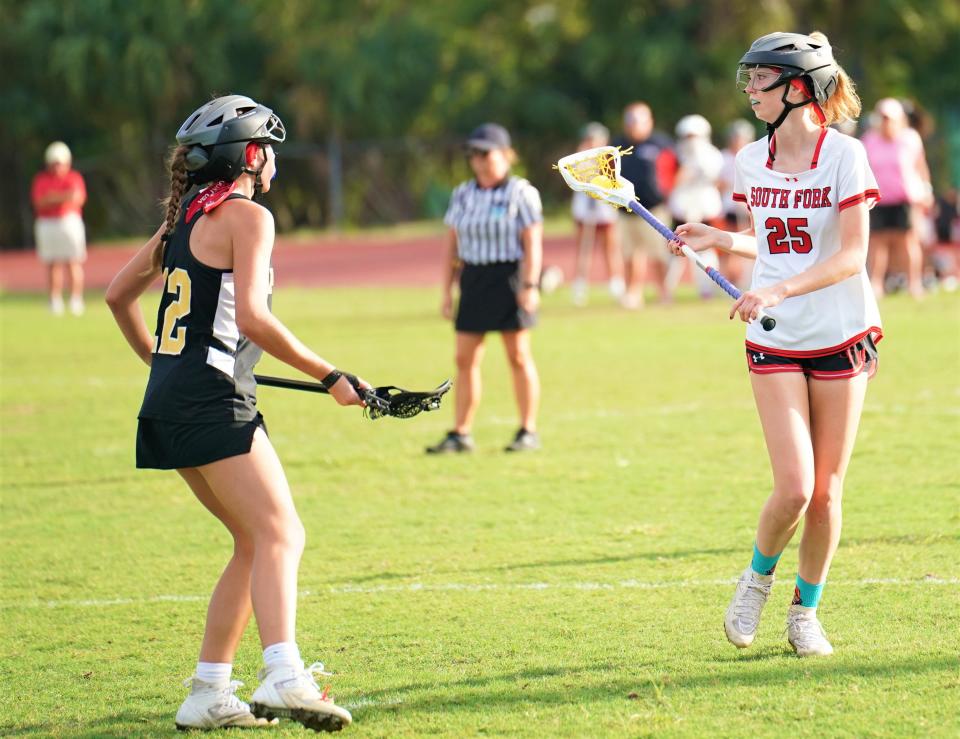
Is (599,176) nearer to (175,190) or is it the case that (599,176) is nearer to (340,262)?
(175,190)

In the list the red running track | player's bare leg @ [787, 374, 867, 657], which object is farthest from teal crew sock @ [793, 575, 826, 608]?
the red running track

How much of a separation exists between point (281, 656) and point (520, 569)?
99.5 inches

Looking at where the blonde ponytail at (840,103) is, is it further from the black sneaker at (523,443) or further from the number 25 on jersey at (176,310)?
the black sneaker at (523,443)

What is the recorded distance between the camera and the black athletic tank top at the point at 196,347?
4.79 metres

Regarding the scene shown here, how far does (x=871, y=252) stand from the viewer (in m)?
19.0

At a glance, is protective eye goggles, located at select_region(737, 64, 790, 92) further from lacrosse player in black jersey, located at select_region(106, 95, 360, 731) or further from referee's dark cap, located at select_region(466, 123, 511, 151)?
referee's dark cap, located at select_region(466, 123, 511, 151)

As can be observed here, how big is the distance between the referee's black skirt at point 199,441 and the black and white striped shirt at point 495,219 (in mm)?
5644

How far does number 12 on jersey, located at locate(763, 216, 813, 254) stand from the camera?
17.8 feet

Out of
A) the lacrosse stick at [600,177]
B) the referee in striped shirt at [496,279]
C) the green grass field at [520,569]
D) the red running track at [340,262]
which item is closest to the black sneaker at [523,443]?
the referee in striped shirt at [496,279]

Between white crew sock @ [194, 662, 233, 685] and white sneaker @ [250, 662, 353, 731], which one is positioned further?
white crew sock @ [194, 662, 233, 685]

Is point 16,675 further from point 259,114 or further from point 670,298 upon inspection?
point 670,298

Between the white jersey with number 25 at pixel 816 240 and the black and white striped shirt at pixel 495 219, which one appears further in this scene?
the black and white striped shirt at pixel 495 219

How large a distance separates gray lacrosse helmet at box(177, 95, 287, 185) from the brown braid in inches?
2.0

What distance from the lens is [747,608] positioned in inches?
221
